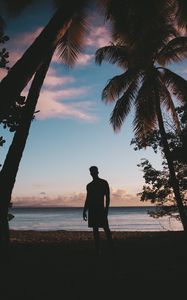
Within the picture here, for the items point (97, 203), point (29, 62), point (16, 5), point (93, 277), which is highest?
point (16, 5)

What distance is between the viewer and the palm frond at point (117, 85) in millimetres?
17922

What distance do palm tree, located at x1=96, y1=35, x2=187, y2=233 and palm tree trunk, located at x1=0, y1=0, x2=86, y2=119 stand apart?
9987 millimetres

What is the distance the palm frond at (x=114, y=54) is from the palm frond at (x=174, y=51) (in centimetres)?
168

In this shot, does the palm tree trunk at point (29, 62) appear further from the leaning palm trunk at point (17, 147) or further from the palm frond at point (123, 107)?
the palm frond at point (123, 107)

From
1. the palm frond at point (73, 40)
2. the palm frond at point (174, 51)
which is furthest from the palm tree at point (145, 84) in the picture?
the palm frond at point (73, 40)

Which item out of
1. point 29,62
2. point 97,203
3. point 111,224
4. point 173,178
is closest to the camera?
point 29,62

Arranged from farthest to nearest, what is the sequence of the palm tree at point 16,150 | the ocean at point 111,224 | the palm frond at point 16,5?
the ocean at point 111,224 < the palm frond at point 16,5 < the palm tree at point 16,150

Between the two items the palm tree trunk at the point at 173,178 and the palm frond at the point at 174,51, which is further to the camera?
the palm frond at the point at 174,51

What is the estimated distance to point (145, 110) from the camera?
1734 cm

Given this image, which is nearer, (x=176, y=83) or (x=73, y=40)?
(x=73, y=40)

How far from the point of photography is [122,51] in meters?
18.4

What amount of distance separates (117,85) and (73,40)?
5798mm

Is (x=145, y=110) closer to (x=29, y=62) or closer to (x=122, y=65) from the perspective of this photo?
(x=122, y=65)

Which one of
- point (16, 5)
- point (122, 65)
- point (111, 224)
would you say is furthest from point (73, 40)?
point (111, 224)
